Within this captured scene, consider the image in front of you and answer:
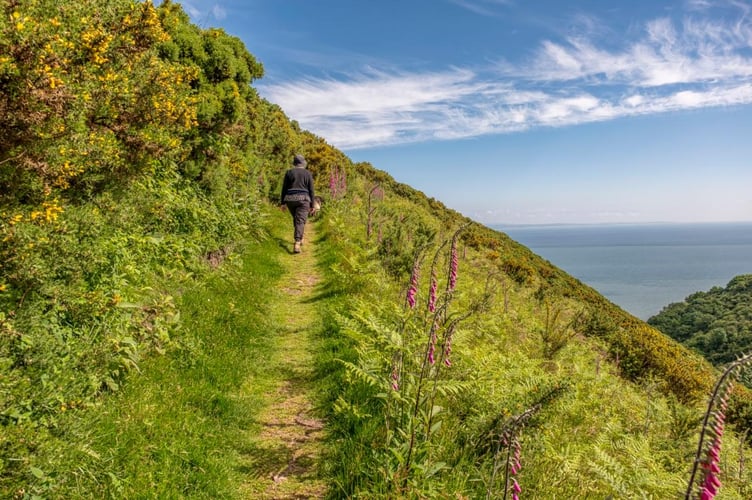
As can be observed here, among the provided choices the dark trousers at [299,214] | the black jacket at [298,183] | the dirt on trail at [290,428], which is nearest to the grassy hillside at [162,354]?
the dirt on trail at [290,428]

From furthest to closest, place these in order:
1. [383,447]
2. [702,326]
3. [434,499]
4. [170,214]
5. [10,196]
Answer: [702,326], [170,214], [10,196], [383,447], [434,499]

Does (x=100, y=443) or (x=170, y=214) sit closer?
(x=100, y=443)

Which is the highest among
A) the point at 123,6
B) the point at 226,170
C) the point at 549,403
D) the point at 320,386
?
the point at 123,6

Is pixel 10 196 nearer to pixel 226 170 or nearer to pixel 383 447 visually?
pixel 383 447

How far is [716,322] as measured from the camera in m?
31.9

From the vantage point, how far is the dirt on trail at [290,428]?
12.3 ft

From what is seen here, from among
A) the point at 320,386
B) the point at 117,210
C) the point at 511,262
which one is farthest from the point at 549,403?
the point at 511,262

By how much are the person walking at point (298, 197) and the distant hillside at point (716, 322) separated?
69.6ft

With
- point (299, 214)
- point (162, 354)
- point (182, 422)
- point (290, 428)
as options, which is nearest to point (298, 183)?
point (299, 214)

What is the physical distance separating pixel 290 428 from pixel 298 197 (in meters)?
9.29

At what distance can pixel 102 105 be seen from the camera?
19.2 feet

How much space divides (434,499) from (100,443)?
273 centimetres

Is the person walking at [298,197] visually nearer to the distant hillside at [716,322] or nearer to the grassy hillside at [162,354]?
the grassy hillside at [162,354]

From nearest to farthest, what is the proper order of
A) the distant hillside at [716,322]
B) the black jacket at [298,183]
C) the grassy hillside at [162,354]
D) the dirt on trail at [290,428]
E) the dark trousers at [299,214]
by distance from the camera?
1. the grassy hillside at [162,354]
2. the dirt on trail at [290,428]
3. the dark trousers at [299,214]
4. the black jacket at [298,183]
5. the distant hillside at [716,322]
